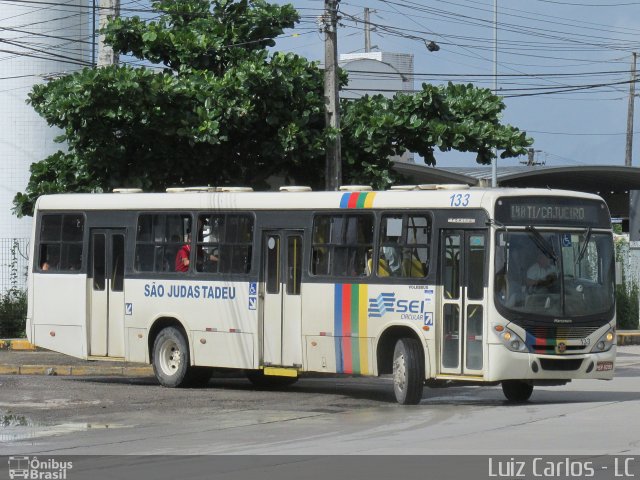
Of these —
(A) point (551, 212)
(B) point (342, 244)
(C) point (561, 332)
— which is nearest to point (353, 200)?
(B) point (342, 244)

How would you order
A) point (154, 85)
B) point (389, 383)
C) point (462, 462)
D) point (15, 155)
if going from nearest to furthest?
point (462, 462) → point (389, 383) → point (154, 85) → point (15, 155)

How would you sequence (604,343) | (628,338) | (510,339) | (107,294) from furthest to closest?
(628,338) → (107,294) → (604,343) → (510,339)

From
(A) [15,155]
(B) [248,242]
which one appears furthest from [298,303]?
(A) [15,155]

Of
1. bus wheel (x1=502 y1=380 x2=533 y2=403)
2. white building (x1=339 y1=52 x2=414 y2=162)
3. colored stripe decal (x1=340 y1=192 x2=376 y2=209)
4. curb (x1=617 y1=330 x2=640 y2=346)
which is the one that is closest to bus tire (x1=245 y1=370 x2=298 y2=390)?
colored stripe decal (x1=340 y1=192 x2=376 y2=209)

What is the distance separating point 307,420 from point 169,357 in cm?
561

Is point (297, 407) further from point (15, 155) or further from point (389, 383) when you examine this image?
point (15, 155)

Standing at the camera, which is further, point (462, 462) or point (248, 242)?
point (248, 242)

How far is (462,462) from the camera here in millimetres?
11523

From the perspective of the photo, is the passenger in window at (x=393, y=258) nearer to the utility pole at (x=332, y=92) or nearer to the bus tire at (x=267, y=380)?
the bus tire at (x=267, y=380)

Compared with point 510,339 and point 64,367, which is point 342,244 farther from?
point 64,367

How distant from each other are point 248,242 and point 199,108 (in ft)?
17.2

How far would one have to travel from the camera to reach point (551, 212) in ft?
57.0

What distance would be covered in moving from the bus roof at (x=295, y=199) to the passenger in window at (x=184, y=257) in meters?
0.62

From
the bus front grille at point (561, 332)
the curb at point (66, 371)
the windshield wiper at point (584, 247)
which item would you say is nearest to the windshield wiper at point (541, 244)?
the windshield wiper at point (584, 247)
